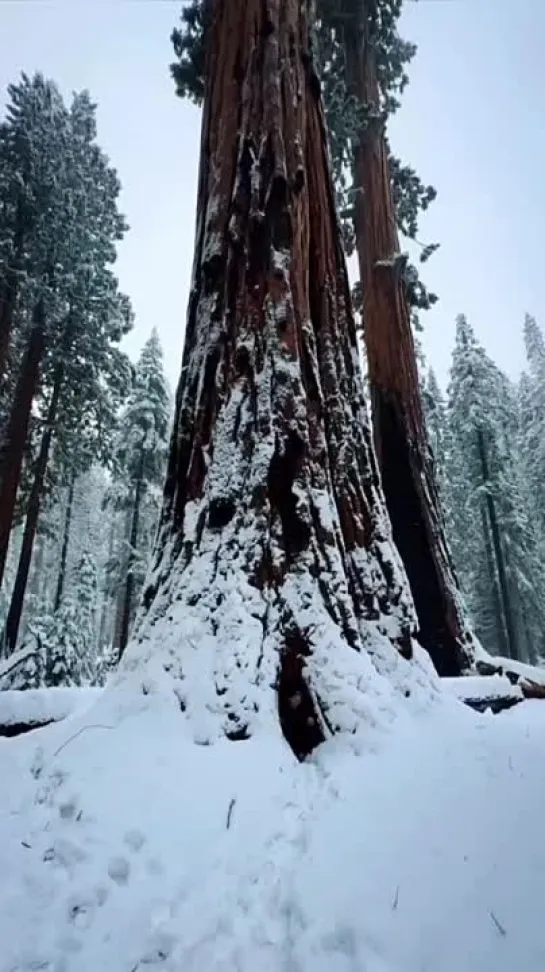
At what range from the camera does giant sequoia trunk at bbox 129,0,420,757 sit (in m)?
3.03

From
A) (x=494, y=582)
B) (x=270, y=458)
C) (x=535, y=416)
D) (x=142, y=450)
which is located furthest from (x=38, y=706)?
(x=535, y=416)

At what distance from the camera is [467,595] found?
30.3m

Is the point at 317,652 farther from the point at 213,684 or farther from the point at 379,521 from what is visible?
the point at 379,521

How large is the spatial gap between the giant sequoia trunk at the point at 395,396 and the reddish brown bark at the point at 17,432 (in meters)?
8.71

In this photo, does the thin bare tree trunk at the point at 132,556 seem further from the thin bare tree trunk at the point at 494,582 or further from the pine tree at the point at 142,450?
the thin bare tree trunk at the point at 494,582

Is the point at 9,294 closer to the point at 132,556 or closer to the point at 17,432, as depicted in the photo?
the point at 17,432

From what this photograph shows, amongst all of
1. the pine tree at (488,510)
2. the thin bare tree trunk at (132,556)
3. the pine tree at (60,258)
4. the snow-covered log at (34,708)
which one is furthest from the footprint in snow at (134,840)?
the pine tree at (488,510)

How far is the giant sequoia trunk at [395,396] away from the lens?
6.25 metres

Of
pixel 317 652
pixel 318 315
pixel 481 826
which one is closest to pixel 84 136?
pixel 318 315

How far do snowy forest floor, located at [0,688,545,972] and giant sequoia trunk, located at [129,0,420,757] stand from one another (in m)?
0.31

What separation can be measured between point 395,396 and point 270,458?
440 centimetres

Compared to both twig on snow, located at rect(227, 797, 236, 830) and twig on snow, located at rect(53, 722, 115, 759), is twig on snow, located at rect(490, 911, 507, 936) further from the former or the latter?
twig on snow, located at rect(53, 722, 115, 759)


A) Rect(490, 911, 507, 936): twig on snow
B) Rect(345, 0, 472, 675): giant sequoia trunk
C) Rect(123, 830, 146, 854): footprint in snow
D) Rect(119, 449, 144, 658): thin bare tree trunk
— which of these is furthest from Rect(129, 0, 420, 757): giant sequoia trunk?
Rect(119, 449, 144, 658): thin bare tree trunk

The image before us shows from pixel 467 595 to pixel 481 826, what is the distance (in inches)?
1190
